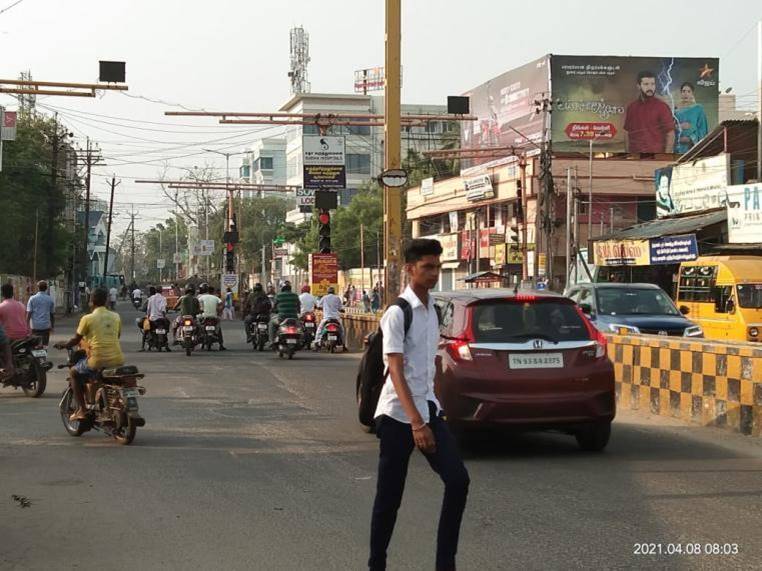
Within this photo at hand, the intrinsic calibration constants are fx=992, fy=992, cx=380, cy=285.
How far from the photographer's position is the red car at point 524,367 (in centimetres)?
920

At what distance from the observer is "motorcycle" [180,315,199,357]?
2375 centimetres

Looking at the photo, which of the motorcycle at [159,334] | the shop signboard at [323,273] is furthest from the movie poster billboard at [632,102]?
the motorcycle at [159,334]

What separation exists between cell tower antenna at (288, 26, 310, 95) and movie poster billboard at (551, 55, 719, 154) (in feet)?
192

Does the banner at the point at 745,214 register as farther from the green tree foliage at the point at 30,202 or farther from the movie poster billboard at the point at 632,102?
the green tree foliage at the point at 30,202

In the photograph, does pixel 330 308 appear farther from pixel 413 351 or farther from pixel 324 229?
pixel 413 351

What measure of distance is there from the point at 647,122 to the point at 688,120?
291 centimetres

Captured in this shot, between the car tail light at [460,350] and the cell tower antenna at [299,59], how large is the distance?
4097 inches

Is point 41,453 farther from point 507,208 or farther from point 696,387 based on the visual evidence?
point 507,208

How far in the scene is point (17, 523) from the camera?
6.81 metres

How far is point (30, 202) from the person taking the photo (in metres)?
52.6

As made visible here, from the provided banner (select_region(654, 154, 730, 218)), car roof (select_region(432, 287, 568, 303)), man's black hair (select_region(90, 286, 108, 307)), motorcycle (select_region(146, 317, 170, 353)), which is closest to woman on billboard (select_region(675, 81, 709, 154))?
banner (select_region(654, 154, 730, 218))

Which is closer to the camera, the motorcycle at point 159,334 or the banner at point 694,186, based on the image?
the motorcycle at point 159,334

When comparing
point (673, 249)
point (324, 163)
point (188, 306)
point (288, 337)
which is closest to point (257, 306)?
point (188, 306)

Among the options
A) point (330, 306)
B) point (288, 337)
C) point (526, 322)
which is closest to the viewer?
point (526, 322)
